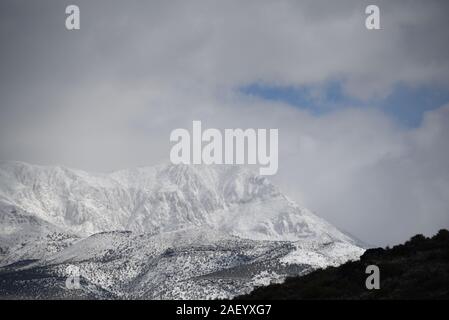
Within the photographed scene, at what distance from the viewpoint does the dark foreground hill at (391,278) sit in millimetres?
74375

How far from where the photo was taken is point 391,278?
263 feet

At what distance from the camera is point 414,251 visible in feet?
295

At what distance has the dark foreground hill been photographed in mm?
74375
